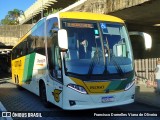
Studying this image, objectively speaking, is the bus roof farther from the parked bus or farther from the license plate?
the license plate

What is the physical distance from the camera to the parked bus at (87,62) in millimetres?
8773

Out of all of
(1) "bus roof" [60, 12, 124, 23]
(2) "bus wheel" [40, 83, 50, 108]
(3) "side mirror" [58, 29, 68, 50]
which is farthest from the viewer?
(2) "bus wheel" [40, 83, 50, 108]

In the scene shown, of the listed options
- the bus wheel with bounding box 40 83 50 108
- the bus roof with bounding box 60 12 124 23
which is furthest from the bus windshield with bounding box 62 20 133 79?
the bus wheel with bounding box 40 83 50 108

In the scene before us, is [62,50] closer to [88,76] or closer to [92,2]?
[88,76]

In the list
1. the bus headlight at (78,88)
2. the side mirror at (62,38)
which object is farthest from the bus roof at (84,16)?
the bus headlight at (78,88)

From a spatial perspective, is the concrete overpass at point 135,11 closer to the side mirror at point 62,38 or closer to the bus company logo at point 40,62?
the bus company logo at point 40,62

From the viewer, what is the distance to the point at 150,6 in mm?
17594

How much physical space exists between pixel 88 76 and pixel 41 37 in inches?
129

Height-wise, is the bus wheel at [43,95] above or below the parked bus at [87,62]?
below

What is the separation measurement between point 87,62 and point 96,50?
19.2 inches

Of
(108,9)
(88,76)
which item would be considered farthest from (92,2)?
(88,76)

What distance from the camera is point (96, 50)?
916cm

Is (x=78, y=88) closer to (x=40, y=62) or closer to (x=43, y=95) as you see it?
(x=43, y=95)

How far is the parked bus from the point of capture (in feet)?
28.8
